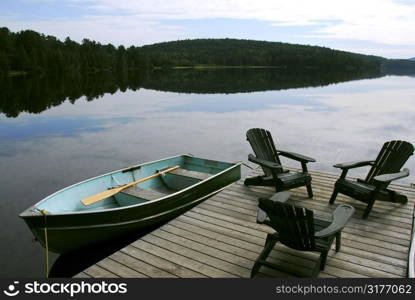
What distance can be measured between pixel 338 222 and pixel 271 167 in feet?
6.20

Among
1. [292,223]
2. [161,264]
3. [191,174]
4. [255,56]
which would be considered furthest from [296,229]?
[255,56]

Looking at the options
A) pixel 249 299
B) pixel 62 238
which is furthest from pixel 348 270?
pixel 62 238

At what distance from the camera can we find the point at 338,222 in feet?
11.8

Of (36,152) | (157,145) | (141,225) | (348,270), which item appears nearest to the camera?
(348,270)

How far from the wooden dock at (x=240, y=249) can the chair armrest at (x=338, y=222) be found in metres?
0.46

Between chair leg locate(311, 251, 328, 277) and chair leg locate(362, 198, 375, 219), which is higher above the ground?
chair leg locate(362, 198, 375, 219)

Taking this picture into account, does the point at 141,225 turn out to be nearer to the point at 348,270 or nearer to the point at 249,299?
the point at 249,299

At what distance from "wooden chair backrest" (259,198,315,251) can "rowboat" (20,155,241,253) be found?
2399mm

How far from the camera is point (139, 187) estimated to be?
634 centimetres

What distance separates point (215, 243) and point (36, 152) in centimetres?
991

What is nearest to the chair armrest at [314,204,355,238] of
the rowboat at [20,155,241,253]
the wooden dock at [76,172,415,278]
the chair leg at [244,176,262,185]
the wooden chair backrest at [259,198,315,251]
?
the wooden chair backrest at [259,198,315,251]

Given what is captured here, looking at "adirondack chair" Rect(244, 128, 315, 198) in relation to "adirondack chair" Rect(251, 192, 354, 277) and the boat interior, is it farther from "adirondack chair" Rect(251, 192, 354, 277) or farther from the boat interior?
"adirondack chair" Rect(251, 192, 354, 277)

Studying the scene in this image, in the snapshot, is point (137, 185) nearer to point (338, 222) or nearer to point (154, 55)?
point (338, 222)

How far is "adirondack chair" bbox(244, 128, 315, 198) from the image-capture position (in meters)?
5.43
